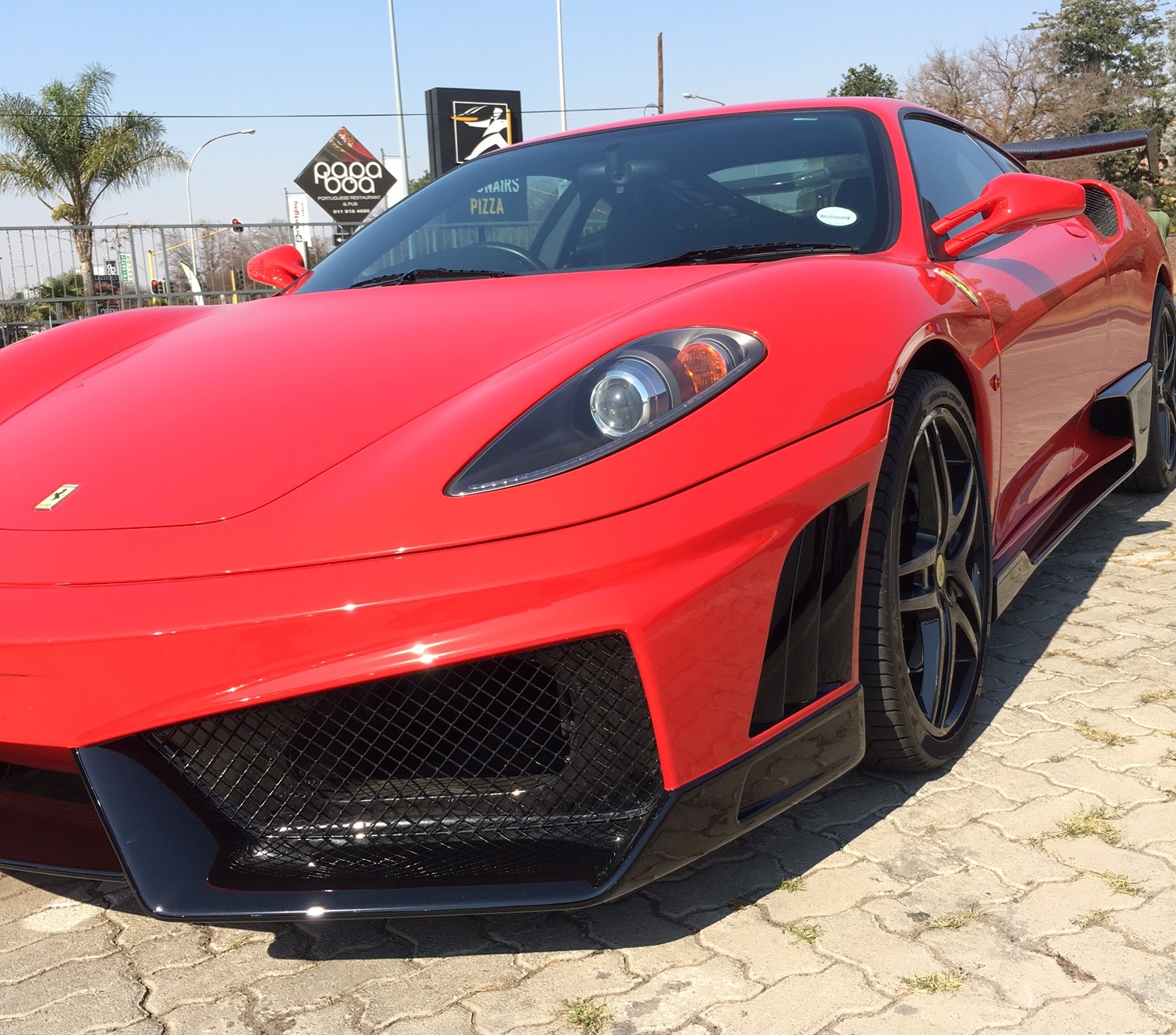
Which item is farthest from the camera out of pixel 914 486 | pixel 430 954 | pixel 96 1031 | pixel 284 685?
pixel 914 486

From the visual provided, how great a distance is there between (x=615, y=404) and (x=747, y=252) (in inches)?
34.7

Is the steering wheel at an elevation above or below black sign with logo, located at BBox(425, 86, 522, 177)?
below

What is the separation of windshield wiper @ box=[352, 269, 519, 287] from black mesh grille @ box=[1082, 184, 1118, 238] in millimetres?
2215

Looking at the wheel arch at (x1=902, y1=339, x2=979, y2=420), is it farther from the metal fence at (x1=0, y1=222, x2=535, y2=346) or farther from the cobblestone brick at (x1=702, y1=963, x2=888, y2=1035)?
the metal fence at (x1=0, y1=222, x2=535, y2=346)

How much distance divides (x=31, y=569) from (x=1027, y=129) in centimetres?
4504

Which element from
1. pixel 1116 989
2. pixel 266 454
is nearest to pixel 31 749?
pixel 266 454

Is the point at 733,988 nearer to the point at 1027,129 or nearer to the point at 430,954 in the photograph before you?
the point at 430,954

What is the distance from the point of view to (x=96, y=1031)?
1729mm

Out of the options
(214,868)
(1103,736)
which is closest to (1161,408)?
(1103,736)

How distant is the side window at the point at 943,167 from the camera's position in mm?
2973

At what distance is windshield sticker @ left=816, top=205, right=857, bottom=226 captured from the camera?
2.71m

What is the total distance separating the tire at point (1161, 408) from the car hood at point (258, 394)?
2.82m

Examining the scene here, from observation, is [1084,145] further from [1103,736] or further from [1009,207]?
[1103,736]

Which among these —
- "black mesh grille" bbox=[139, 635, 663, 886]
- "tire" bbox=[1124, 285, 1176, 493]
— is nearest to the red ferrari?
"black mesh grille" bbox=[139, 635, 663, 886]
